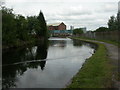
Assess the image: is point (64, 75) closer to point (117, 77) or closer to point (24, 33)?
point (117, 77)

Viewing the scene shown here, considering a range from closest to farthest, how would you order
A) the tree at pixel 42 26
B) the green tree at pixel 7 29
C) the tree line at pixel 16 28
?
the green tree at pixel 7 29
the tree line at pixel 16 28
the tree at pixel 42 26

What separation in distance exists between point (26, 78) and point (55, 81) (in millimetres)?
1915

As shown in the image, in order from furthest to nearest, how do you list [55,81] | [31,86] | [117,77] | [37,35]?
[37,35], [55,81], [31,86], [117,77]

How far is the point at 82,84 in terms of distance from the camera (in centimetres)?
684

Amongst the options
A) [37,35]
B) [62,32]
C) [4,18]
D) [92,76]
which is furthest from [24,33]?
[62,32]

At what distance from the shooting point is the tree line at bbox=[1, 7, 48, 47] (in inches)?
1021

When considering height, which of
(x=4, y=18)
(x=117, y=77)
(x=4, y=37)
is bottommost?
(x=117, y=77)

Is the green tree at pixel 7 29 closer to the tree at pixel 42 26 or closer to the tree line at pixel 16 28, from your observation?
the tree line at pixel 16 28

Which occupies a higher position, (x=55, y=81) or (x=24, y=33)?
(x=24, y=33)

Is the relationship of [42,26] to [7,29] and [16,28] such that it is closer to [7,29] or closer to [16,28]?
[16,28]

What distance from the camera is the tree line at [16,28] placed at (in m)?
25.9

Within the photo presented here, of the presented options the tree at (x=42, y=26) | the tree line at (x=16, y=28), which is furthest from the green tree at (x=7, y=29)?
the tree at (x=42, y=26)

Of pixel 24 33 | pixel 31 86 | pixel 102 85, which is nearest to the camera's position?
pixel 102 85

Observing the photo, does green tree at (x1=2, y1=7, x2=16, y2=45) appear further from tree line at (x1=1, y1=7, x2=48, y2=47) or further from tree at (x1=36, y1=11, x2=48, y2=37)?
tree at (x1=36, y1=11, x2=48, y2=37)
